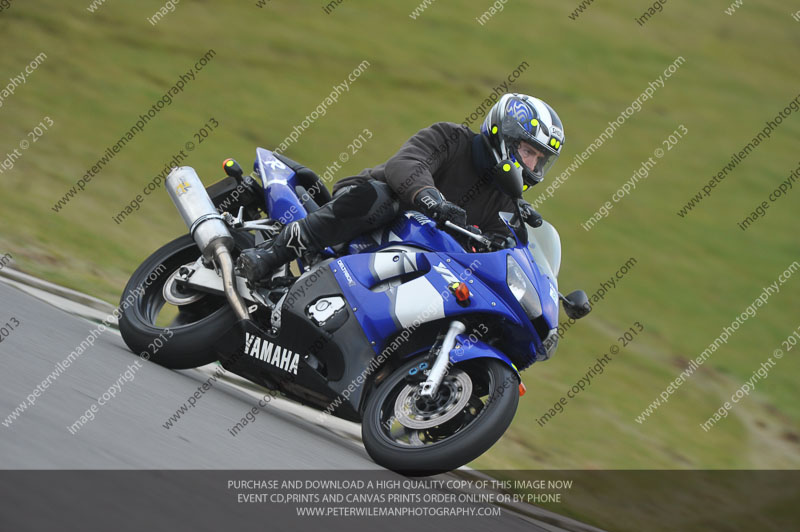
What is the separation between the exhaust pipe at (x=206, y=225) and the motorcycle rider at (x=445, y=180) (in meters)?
0.12

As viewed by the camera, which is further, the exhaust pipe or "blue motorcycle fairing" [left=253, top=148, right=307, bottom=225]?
"blue motorcycle fairing" [left=253, top=148, right=307, bottom=225]

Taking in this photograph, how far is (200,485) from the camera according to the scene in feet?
9.50

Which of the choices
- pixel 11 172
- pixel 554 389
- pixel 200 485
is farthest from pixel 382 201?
pixel 11 172

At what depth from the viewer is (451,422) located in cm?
396

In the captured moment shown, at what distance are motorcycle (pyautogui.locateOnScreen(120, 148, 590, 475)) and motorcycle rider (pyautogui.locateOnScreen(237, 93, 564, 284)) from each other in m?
0.12

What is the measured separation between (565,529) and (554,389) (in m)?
3.51

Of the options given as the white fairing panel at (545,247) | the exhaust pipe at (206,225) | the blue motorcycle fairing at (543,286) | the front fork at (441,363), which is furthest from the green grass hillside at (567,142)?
the exhaust pipe at (206,225)

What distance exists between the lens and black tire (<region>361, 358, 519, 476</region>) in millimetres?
3650

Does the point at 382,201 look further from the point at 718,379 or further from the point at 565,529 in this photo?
the point at 718,379

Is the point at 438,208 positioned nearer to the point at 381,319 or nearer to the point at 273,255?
the point at 381,319

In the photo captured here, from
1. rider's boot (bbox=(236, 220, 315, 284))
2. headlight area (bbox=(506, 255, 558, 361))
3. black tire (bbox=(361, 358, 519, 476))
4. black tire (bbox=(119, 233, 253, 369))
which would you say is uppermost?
headlight area (bbox=(506, 255, 558, 361))

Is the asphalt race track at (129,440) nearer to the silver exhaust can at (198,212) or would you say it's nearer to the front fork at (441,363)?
the front fork at (441,363)

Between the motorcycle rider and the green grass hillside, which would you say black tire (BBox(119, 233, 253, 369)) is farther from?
the green grass hillside

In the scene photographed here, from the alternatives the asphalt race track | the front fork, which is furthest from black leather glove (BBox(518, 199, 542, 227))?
the asphalt race track
